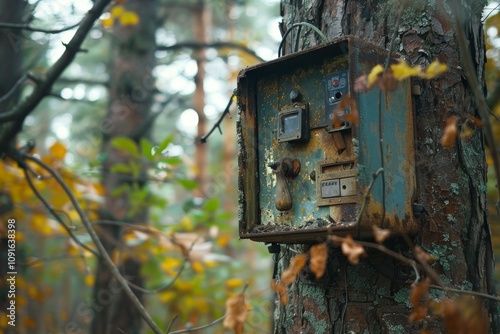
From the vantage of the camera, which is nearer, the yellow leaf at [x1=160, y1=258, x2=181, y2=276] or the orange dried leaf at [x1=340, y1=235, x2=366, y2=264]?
the orange dried leaf at [x1=340, y1=235, x2=366, y2=264]

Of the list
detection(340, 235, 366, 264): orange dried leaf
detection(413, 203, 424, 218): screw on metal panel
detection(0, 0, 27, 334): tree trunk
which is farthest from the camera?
detection(0, 0, 27, 334): tree trunk

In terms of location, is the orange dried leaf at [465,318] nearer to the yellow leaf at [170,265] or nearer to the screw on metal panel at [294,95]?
the screw on metal panel at [294,95]

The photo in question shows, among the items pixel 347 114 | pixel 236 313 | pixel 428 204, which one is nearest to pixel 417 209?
pixel 428 204

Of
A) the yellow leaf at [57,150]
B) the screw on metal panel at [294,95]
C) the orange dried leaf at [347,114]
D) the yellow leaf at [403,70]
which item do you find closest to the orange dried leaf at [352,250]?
the orange dried leaf at [347,114]

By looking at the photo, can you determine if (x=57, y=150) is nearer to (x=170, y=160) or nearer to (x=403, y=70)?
(x=170, y=160)

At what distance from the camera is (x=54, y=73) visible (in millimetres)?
3086

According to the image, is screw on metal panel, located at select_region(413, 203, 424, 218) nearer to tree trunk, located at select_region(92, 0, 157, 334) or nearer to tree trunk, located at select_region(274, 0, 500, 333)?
tree trunk, located at select_region(274, 0, 500, 333)

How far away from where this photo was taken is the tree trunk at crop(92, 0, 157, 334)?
5.89 m

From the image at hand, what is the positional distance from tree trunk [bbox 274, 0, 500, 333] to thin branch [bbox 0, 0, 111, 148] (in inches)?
50.7

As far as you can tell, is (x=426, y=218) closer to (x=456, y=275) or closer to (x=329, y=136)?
(x=456, y=275)

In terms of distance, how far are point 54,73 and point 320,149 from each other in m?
1.65

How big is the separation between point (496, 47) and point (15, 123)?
3.40 m

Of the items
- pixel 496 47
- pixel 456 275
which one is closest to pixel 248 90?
pixel 456 275

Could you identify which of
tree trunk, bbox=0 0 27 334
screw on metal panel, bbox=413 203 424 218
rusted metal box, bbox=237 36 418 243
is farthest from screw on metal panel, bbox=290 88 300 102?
tree trunk, bbox=0 0 27 334
